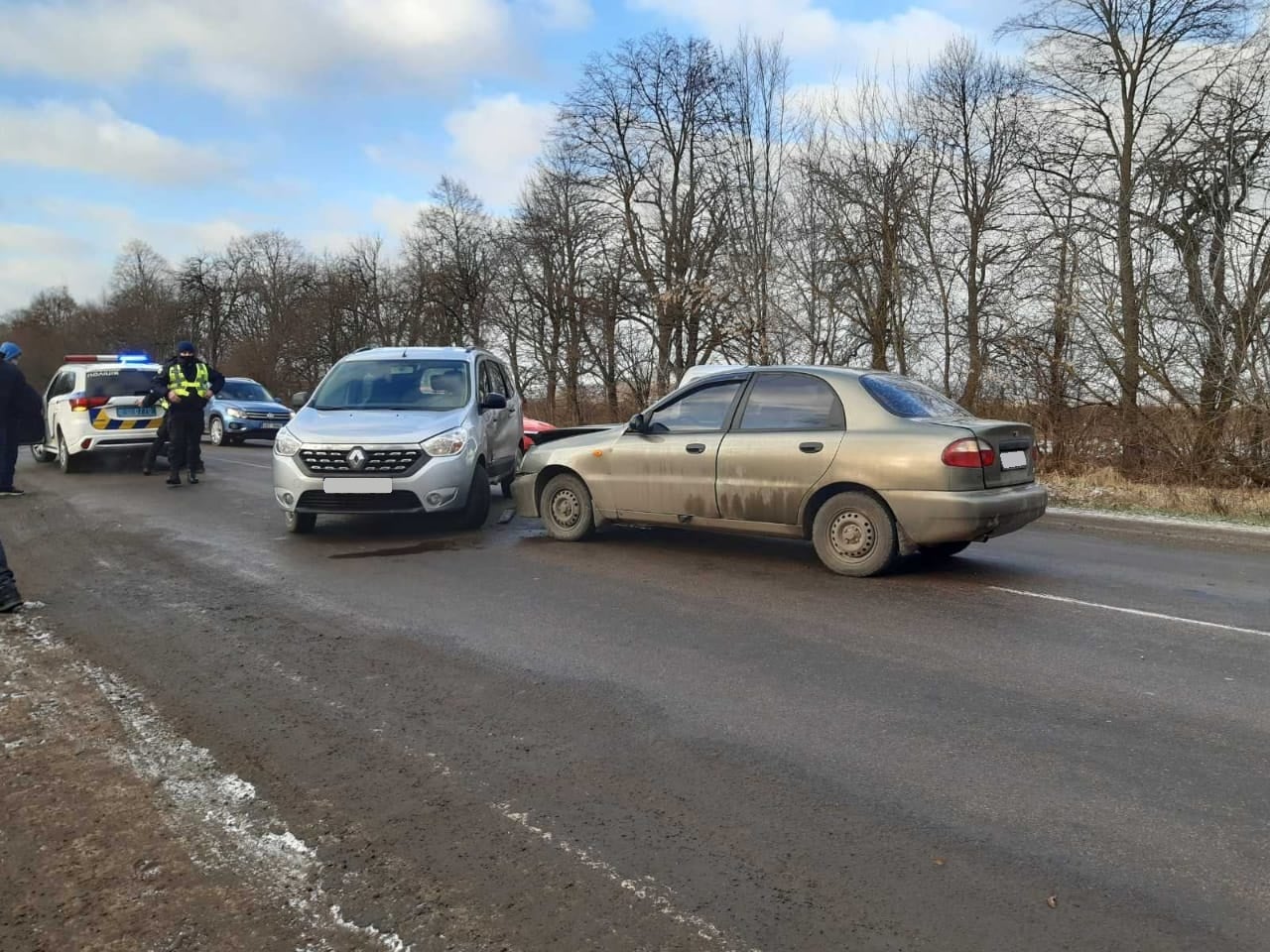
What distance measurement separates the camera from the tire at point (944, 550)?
7.80 meters

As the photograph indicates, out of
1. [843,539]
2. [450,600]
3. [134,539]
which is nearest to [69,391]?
[134,539]

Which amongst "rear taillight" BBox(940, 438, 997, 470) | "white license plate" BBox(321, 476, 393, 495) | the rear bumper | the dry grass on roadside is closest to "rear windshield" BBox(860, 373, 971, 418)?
"rear taillight" BBox(940, 438, 997, 470)

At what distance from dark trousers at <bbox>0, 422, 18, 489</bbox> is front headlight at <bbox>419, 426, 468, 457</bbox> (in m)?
6.61

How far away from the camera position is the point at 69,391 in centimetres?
1633

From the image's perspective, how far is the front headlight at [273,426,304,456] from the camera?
8922mm

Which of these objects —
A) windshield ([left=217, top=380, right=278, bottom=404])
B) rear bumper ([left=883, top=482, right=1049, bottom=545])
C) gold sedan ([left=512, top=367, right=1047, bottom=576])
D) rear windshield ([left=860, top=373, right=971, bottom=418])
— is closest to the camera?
rear bumper ([left=883, top=482, right=1049, bottom=545])

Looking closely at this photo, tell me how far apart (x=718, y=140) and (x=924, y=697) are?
98.4 ft

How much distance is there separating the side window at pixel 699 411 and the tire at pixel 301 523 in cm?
361

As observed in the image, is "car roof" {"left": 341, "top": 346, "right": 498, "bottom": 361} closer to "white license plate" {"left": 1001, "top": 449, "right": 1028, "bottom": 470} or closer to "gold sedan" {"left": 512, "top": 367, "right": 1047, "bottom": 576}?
"gold sedan" {"left": 512, "top": 367, "right": 1047, "bottom": 576}

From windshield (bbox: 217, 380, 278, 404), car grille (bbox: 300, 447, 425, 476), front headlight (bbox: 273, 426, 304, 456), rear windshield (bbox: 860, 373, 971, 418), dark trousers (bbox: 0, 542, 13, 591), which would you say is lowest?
dark trousers (bbox: 0, 542, 13, 591)

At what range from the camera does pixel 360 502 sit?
28.9 feet

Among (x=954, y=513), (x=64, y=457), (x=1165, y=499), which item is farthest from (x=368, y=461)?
(x=1165, y=499)

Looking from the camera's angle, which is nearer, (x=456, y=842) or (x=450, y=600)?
(x=456, y=842)

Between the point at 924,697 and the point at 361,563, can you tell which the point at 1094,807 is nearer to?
the point at 924,697
